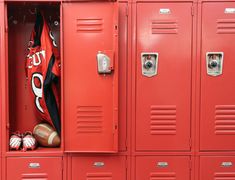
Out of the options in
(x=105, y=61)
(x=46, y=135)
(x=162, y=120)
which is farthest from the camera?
(x=46, y=135)

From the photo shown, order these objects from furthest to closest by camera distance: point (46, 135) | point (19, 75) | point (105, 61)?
point (19, 75) → point (46, 135) → point (105, 61)

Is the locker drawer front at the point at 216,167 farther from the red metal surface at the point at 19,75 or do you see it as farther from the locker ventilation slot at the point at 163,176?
the red metal surface at the point at 19,75

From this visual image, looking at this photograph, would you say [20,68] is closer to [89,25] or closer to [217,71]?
[89,25]

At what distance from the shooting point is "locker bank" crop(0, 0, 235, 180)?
237 cm

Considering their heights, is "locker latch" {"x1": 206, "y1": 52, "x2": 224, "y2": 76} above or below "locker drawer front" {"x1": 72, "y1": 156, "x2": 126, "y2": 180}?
above

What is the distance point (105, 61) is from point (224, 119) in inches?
48.9

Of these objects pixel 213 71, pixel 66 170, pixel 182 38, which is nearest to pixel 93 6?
pixel 182 38

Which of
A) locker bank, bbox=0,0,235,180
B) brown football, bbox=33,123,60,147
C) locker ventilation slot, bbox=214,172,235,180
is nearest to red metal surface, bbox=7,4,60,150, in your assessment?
brown football, bbox=33,123,60,147

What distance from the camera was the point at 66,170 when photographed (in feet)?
8.05

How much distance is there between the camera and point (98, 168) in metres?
2.46

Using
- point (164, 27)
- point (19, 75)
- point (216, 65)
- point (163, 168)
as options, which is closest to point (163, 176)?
point (163, 168)

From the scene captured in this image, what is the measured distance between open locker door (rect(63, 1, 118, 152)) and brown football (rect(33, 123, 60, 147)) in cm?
24

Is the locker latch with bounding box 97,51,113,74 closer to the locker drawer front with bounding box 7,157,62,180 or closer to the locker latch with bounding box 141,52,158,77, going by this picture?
the locker latch with bounding box 141,52,158,77

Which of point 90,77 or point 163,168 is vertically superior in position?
point 90,77
